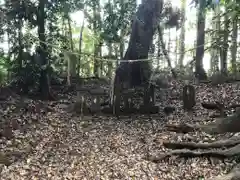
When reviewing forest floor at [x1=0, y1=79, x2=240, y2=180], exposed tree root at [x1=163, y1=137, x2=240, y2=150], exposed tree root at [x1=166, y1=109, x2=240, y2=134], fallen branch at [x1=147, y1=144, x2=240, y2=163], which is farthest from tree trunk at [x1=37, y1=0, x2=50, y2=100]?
fallen branch at [x1=147, y1=144, x2=240, y2=163]

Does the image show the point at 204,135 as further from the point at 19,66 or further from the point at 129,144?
the point at 19,66

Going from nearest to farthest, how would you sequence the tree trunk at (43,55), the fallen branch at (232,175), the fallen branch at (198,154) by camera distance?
the fallen branch at (232,175), the fallen branch at (198,154), the tree trunk at (43,55)

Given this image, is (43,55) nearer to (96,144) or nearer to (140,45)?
(140,45)

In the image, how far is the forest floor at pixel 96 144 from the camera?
5.53 meters

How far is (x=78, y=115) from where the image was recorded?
9336 mm

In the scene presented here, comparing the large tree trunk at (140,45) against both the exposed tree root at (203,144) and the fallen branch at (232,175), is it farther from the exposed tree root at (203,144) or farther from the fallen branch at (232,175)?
the fallen branch at (232,175)

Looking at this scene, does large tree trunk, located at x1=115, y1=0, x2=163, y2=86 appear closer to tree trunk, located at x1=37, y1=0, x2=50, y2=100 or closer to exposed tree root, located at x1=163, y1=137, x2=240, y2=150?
tree trunk, located at x1=37, y1=0, x2=50, y2=100

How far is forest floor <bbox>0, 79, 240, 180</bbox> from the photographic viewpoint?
18.1ft

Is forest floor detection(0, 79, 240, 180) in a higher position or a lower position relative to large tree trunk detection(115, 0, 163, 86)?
lower

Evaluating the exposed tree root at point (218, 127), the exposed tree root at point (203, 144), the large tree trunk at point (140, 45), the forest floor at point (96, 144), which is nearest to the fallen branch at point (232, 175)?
the forest floor at point (96, 144)

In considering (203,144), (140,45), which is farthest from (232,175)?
(140,45)

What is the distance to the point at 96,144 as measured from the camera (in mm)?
7113

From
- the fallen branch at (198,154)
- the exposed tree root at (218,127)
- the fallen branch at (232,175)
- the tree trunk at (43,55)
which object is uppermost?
the tree trunk at (43,55)

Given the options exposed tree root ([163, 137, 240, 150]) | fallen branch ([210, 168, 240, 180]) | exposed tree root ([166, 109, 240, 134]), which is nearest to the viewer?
fallen branch ([210, 168, 240, 180])
